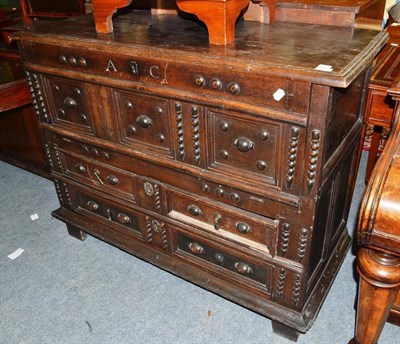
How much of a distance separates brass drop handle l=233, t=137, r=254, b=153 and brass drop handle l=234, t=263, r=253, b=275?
520 millimetres

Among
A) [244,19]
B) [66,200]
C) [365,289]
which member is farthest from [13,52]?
[365,289]

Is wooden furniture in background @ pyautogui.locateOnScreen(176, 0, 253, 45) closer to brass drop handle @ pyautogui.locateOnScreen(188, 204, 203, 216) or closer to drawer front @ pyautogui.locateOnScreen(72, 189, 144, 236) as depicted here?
brass drop handle @ pyautogui.locateOnScreen(188, 204, 203, 216)

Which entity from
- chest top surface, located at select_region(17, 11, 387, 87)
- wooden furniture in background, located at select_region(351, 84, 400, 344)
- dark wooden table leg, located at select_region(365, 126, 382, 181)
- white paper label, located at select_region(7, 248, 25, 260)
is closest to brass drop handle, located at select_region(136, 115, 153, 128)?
chest top surface, located at select_region(17, 11, 387, 87)

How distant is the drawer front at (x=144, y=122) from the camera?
1516mm

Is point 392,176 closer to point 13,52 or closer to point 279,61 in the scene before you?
point 279,61

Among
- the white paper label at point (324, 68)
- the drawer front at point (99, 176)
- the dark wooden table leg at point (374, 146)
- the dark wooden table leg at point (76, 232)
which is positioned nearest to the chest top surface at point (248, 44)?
the white paper label at point (324, 68)

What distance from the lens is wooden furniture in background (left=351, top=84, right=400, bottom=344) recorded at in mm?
1125

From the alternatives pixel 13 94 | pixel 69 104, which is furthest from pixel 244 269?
pixel 13 94

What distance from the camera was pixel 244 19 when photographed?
5.54ft

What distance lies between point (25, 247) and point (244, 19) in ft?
5.37

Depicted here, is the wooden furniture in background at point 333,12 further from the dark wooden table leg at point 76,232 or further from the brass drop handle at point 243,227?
the dark wooden table leg at point 76,232

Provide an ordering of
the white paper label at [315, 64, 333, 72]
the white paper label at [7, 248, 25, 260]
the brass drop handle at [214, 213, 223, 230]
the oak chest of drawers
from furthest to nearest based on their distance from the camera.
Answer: the white paper label at [7, 248, 25, 260]
the brass drop handle at [214, 213, 223, 230]
the oak chest of drawers
the white paper label at [315, 64, 333, 72]

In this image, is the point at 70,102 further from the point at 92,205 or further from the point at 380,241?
the point at 380,241

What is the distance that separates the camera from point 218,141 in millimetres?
1429
